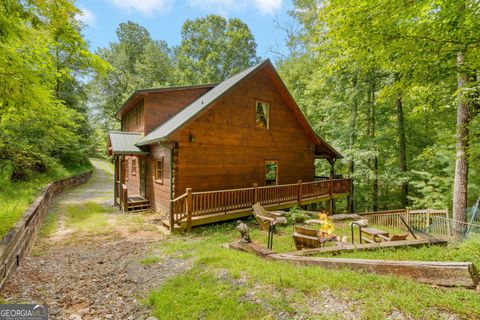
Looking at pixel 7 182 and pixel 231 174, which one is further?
pixel 231 174

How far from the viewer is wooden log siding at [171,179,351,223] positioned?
827 cm

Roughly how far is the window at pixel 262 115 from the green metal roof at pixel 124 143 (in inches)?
224

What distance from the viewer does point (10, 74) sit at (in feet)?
13.7

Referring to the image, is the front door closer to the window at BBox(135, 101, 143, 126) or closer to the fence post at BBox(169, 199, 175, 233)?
the window at BBox(135, 101, 143, 126)

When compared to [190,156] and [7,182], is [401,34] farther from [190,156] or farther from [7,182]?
[7,182]

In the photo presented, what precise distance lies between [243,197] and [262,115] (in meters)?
4.39

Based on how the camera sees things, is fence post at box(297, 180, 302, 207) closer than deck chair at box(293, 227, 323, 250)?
No

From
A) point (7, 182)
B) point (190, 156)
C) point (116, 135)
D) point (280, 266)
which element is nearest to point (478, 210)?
point (280, 266)

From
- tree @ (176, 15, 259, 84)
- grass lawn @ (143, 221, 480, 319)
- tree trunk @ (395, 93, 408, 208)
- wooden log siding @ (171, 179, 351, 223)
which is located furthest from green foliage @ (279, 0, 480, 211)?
tree @ (176, 15, 259, 84)

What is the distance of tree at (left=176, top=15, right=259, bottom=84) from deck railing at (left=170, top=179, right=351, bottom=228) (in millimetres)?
26450

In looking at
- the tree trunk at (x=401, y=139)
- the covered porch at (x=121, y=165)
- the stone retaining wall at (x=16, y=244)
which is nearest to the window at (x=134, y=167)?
the covered porch at (x=121, y=165)

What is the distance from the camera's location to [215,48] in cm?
3494

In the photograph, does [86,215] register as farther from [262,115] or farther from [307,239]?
[307,239]

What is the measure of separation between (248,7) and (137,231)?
93.6ft
